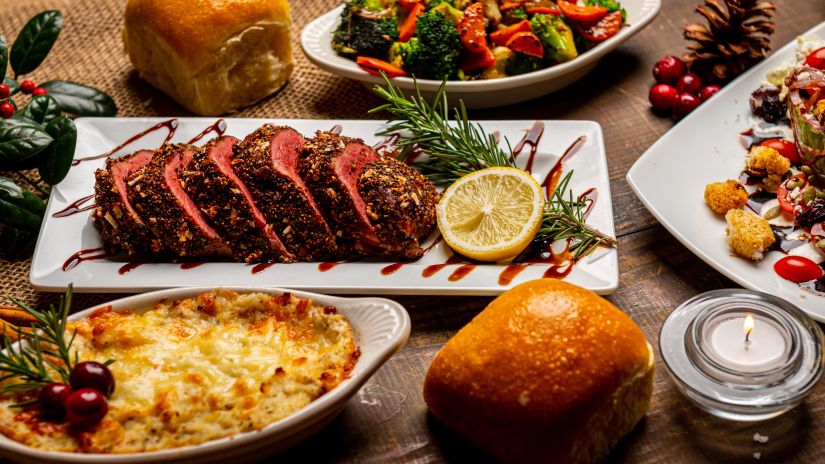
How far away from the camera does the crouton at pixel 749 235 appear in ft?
10.3

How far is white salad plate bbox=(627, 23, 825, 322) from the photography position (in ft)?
10.2

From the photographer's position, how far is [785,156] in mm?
3652

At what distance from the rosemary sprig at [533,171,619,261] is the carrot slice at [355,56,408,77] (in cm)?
112

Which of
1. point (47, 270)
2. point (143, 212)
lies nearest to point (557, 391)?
point (143, 212)

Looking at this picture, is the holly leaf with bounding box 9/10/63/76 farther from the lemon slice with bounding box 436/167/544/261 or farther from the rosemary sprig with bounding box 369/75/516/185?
the lemon slice with bounding box 436/167/544/261

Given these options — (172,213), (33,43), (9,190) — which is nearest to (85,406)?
(172,213)

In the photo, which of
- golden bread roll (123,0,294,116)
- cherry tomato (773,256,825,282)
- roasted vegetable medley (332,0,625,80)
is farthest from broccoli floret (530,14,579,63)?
cherry tomato (773,256,825,282)

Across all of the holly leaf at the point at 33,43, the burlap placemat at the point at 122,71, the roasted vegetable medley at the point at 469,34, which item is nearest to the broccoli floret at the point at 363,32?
the roasted vegetable medley at the point at 469,34

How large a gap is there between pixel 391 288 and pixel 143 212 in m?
1.07

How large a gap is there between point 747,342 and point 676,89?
198cm

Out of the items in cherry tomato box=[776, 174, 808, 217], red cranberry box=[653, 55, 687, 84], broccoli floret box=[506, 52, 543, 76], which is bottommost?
cherry tomato box=[776, 174, 808, 217]

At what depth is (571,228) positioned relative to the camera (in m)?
3.21

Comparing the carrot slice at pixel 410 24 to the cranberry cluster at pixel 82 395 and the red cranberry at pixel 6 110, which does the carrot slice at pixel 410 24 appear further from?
the cranberry cluster at pixel 82 395

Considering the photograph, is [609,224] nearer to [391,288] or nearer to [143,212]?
[391,288]
